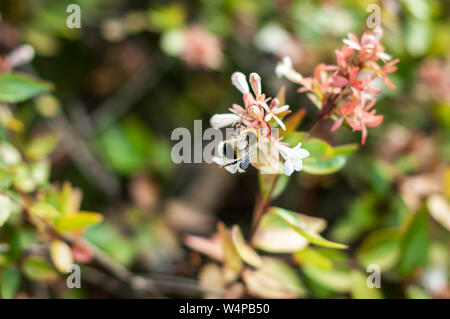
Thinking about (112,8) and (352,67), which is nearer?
(352,67)

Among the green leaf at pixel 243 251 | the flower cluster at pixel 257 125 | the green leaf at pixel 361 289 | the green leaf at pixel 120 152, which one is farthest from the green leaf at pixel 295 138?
the green leaf at pixel 120 152

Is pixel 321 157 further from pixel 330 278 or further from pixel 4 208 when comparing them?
pixel 4 208

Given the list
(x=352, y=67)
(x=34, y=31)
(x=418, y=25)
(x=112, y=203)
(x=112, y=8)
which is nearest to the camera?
(x=352, y=67)

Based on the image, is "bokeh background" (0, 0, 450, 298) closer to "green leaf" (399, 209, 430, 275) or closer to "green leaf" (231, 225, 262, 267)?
"green leaf" (399, 209, 430, 275)

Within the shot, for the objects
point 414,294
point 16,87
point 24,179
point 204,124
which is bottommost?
point 414,294

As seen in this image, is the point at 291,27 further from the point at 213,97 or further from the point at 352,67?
the point at 352,67

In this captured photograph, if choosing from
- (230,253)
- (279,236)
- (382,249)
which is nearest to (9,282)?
(230,253)

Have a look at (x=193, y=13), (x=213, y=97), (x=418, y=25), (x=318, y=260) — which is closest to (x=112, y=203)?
(x=213, y=97)
